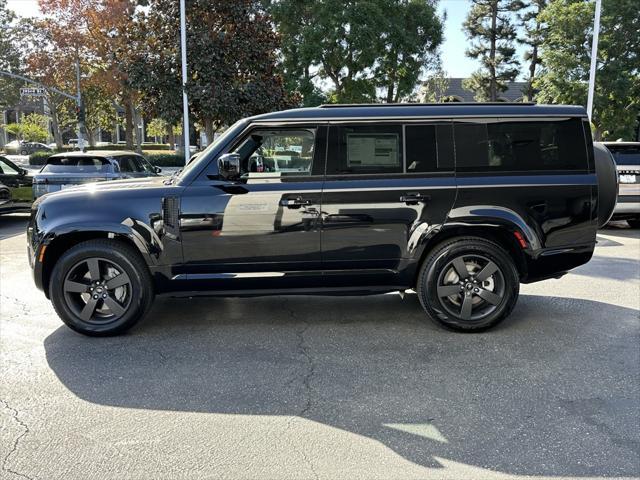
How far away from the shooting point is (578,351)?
4598mm

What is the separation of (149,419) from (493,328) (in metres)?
3.12

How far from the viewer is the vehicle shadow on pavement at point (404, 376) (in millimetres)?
3184

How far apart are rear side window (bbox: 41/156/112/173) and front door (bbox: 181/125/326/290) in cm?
730

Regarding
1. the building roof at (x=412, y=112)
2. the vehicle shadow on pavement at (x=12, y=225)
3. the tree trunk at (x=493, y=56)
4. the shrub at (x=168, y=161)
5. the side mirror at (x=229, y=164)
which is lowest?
the vehicle shadow on pavement at (x=12, y=225)

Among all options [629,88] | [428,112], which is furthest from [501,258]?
[629,88]

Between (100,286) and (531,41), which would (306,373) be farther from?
(531,41)

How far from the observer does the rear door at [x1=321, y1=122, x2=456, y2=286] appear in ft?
15.6

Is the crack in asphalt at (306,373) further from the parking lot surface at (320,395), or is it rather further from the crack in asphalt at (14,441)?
the crack in asphalt at (14,441)

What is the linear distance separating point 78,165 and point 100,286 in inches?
287

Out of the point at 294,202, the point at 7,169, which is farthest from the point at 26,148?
the point at 294,202

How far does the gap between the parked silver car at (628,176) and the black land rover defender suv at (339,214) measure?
685 centimetres

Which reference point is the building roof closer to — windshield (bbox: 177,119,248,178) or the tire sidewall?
windshield (bbox: 177,119,248,178)

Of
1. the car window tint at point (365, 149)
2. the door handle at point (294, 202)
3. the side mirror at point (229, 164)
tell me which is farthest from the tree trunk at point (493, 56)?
the side mirror at point (229, 164)

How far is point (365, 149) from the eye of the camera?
4.85 meters
